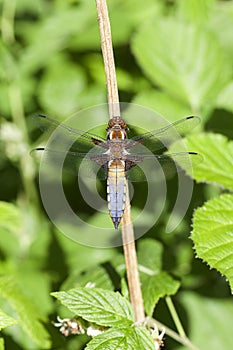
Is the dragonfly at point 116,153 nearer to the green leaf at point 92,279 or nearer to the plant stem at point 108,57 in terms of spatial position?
the plant stem at point 108,57

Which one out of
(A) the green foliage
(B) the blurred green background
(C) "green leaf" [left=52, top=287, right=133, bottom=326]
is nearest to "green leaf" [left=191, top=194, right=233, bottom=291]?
(C) "green leaf" [left=52, top=287, right=133, bottom=326]

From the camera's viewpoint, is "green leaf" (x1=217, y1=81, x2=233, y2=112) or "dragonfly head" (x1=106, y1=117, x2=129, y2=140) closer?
"dragonfly head" (x1=106, y1=117, x2=129, y2=140)

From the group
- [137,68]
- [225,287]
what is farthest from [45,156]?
[137,68]

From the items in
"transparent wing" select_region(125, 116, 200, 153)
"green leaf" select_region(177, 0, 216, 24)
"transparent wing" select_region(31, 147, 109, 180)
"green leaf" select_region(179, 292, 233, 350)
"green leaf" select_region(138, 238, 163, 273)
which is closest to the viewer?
"transparent wing" select_region(31, 147, 109, 180)

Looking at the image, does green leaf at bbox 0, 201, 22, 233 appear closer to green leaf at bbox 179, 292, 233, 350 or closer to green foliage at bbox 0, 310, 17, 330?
green foliage at bbox 0, 310, 17, 330

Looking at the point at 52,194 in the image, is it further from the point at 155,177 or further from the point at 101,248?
the point at 155,177

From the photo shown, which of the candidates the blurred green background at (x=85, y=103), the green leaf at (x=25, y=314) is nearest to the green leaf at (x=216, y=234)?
the blurred green background at (x=85, y=103)
